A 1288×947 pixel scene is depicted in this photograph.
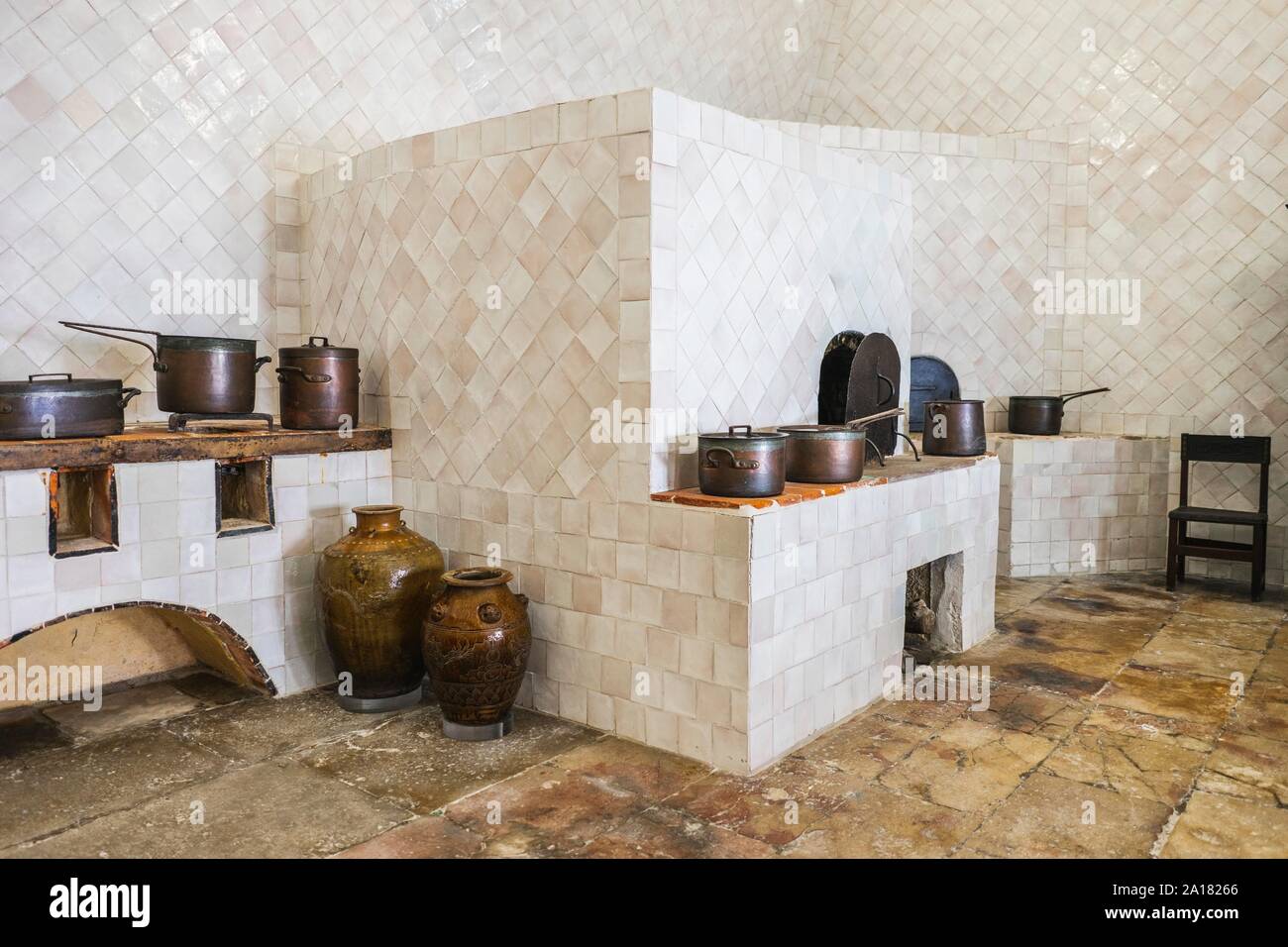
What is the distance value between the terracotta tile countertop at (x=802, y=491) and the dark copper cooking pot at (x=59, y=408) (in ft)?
6.68

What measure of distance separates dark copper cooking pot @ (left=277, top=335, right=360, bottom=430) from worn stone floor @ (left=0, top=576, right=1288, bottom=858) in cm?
118

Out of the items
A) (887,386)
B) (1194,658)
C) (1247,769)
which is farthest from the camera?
(887,386)

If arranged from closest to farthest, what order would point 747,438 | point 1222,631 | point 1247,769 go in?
1. point 1247,769
2. point 747,438
3. point 1222,631

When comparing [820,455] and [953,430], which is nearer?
[820,455]

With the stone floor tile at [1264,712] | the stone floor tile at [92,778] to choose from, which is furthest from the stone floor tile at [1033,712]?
the stone floor tile at [92,778]

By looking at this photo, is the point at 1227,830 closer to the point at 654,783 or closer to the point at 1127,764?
the point at 1127,764

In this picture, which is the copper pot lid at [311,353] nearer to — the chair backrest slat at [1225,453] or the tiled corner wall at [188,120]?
the tiled corner wall at [188,120]

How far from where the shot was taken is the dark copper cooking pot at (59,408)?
10.8 ft

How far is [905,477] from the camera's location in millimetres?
4164

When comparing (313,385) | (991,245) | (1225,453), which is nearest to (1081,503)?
(1225,453)

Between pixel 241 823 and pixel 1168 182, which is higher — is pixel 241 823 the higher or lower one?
the lower one

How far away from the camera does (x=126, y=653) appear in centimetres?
430

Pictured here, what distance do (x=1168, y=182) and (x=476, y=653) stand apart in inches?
227

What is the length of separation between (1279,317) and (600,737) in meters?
5.33
